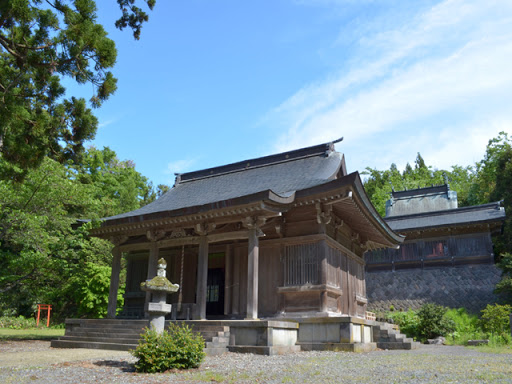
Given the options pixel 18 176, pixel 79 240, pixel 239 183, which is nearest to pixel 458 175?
pixel 239 183

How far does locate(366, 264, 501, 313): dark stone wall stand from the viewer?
2412 cm

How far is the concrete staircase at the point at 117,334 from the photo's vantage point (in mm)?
10719

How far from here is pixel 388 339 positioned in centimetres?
1380

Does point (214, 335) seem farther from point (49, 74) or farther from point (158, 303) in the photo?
point (49, 74)

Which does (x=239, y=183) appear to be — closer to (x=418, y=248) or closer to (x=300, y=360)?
(x=300, y=360)

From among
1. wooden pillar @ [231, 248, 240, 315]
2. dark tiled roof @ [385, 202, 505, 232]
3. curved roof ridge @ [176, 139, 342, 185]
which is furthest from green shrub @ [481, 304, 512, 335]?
wooden pillar @ [231, 248, 240, 315]

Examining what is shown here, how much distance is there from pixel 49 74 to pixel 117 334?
778 cm

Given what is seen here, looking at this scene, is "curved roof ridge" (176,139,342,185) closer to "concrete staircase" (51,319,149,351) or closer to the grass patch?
"concrete staircase" (51,319,149,351)

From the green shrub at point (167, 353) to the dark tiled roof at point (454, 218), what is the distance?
22.0m

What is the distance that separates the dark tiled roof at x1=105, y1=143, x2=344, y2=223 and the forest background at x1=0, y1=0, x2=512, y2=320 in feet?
7.86

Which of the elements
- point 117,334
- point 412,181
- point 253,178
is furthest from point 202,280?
→ point 412,181

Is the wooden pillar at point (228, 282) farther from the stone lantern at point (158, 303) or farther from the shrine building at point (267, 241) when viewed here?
the stone lantern at point (158, 303)

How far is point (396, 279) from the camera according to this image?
89.7ft

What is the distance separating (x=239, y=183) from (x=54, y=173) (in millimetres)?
6999
